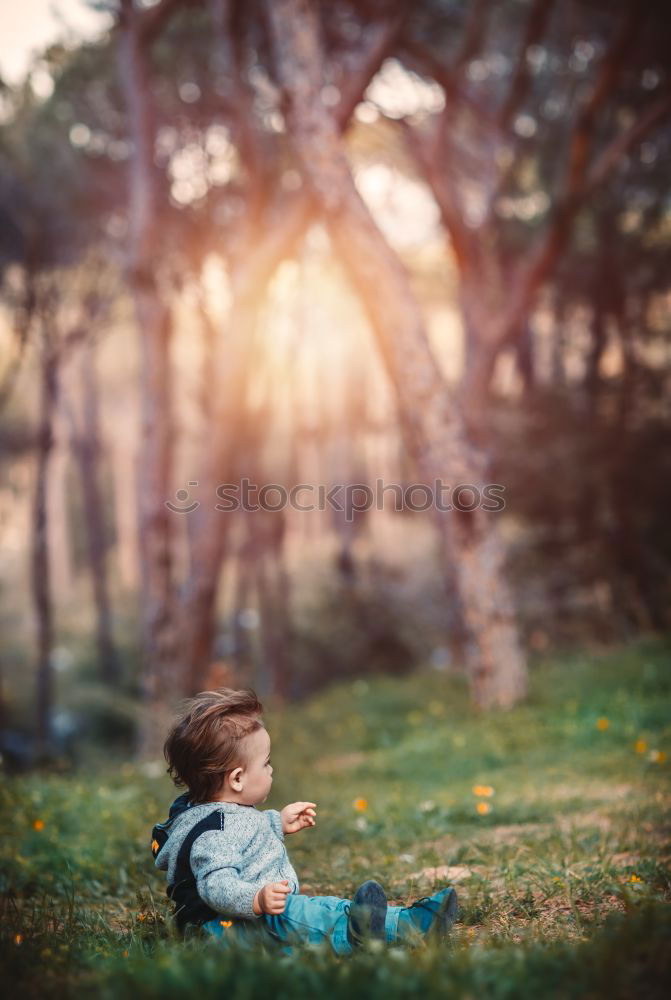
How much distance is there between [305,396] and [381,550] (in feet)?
15.1

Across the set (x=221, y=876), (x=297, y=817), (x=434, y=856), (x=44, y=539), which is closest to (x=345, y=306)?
(x=44, y=539)

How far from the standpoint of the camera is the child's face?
271 cm

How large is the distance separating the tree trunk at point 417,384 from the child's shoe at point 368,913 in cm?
538

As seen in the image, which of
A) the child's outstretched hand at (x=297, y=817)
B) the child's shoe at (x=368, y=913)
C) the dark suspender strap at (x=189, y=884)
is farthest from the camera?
the child's outstretched hand at (x=297, y=817)

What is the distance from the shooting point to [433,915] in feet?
8.38

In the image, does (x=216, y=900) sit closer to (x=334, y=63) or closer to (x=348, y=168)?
(x=348, y=168)

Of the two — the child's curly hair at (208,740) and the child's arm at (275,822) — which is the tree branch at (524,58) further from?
the child's arm at (275,822)

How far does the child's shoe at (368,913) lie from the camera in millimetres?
2412

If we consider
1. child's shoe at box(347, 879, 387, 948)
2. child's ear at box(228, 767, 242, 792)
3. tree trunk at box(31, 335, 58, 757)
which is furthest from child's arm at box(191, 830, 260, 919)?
tree trunk at box(31, 335, 58, 757)

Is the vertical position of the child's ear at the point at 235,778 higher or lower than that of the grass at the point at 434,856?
higher

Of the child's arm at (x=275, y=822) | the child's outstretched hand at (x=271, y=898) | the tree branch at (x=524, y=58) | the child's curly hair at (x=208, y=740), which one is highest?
the tree branch at (x=524, y=58)

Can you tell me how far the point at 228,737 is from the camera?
8.79 ft

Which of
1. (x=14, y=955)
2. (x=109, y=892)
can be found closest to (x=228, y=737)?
(x=14, y=955)

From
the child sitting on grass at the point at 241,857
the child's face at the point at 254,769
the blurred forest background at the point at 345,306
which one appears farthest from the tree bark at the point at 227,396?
the child's face at the point at 254,769
